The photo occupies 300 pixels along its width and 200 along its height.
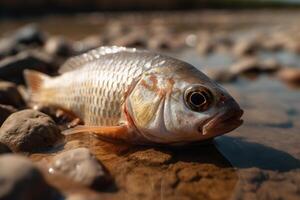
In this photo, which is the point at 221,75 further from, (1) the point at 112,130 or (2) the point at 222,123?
(2) the point at 222,123

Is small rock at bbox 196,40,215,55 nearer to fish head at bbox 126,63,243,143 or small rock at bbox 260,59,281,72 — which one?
small rock at bbox 260,59,281,72

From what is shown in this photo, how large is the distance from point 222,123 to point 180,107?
356 mm

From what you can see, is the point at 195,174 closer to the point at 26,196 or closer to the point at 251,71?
the point at 26,196

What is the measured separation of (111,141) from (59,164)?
2.99 feet

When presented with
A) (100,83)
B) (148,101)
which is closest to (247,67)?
(100,83)

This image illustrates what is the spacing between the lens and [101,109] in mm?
4090

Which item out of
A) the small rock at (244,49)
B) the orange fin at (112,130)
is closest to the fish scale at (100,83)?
the orange fin at (112,130)

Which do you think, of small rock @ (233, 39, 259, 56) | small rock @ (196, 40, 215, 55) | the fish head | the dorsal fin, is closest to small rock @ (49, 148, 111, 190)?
the fish head

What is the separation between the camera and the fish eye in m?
3.37

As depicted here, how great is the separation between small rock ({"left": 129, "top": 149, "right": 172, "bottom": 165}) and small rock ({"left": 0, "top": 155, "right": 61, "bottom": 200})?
113cm

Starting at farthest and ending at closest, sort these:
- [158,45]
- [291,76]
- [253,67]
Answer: [158,45] → [253,67] → [291,76]

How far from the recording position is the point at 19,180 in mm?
2400

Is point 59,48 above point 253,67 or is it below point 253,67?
above

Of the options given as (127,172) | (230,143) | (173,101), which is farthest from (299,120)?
(127,172)
